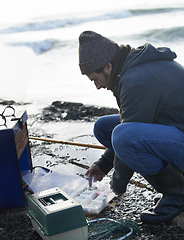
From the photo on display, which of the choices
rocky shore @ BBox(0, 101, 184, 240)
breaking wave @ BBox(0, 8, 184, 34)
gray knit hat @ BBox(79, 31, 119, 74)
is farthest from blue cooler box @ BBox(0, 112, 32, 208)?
breaking wave @ BBox(0, 8, 184, 34)

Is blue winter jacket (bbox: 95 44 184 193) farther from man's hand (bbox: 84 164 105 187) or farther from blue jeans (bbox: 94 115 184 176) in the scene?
man's hand (bbox: 84 164 105 187)

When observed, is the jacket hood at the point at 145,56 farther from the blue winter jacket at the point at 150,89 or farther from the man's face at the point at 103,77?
the man's face at the point at 103,77

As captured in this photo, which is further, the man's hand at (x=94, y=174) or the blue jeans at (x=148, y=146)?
the man's hand at (x=94, y=174)

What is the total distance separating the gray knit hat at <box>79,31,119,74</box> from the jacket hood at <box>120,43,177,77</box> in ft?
0.37

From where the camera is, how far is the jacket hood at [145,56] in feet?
6.50

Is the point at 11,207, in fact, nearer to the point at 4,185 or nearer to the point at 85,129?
the point at 4,185

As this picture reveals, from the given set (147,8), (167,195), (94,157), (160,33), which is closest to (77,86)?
(94,157)

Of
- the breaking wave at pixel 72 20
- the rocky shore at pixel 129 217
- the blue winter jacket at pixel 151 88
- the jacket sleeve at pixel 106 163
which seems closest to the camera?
the blue winter jacket at pixel 151 88

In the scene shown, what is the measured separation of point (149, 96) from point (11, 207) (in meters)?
1.37

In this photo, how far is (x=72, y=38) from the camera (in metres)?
18.3

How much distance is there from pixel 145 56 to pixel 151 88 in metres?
0.22

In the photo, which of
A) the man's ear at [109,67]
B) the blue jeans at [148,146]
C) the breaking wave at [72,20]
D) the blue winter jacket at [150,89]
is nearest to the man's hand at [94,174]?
the blue winter jacket at [150,89]

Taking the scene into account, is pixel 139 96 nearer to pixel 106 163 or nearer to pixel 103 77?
pixel 103 77

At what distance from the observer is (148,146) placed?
199 centimetres
